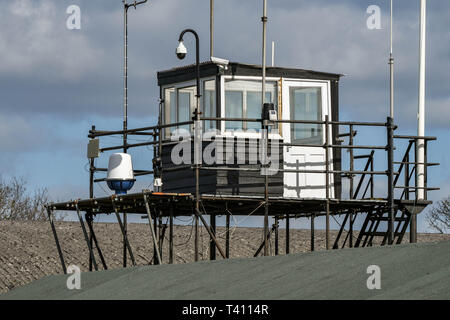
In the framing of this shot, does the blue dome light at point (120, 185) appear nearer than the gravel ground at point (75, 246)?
Yes

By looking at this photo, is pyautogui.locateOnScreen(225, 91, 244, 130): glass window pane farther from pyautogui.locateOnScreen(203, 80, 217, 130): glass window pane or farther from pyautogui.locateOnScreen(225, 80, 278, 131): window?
pyautogui.locateOnScreen(203, 80, 217, 130): glass window pane

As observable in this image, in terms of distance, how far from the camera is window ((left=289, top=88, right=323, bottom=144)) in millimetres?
20844

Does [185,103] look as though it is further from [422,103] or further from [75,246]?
[75,246]

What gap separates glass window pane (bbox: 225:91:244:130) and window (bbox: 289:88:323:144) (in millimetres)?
1318

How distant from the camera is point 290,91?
818 inches

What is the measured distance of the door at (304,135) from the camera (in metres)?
20.6

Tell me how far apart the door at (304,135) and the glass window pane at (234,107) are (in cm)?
109

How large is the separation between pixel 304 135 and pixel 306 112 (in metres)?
0.55

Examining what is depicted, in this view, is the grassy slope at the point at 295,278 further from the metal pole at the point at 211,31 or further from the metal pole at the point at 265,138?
the metal pole at the point at 211,31

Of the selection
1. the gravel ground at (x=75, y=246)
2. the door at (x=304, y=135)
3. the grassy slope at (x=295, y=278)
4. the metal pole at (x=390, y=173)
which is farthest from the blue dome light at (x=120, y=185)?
the gravel ground at (x=75, y=246)

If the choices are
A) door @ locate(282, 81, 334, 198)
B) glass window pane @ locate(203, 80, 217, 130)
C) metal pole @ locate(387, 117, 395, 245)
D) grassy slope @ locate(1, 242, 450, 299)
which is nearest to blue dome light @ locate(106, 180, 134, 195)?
glass window pane @ locate(203, 80, 217, 130)
